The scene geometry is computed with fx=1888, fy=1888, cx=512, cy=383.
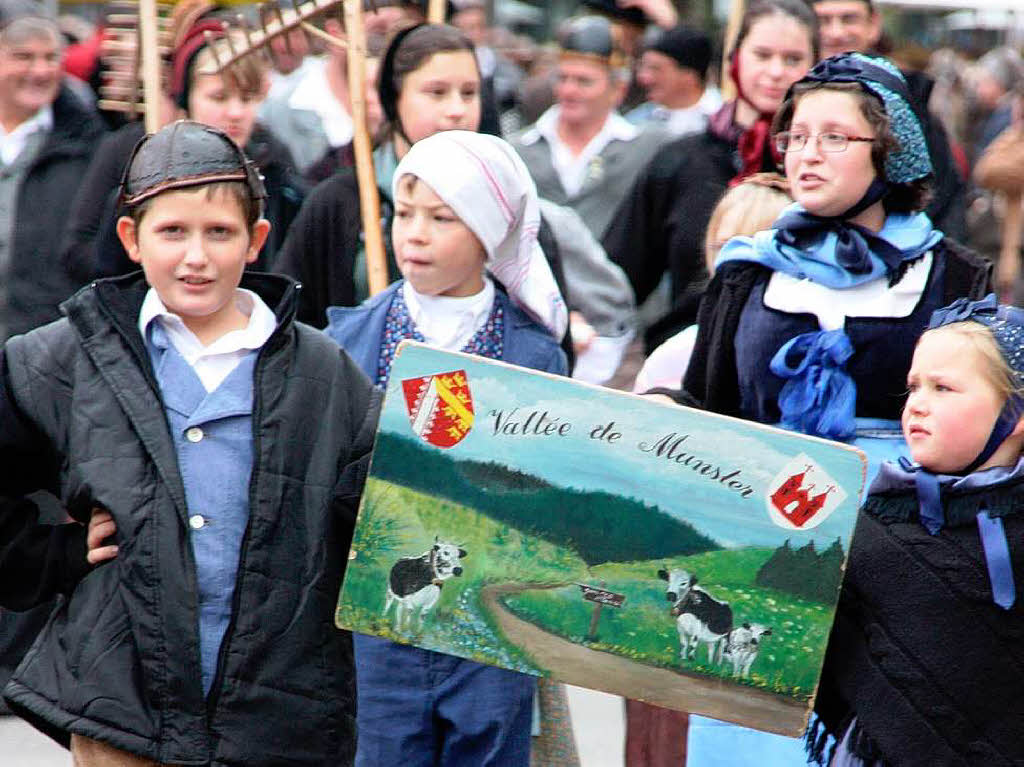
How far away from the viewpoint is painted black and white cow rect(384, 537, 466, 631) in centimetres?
339

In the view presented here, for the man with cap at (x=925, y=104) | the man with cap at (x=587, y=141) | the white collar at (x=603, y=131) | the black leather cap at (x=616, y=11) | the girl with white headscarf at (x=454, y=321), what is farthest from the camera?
the black leather cap at (x=616, y=11)

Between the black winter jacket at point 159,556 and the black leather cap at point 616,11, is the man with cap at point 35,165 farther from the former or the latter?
the black leather cap at point 616,11

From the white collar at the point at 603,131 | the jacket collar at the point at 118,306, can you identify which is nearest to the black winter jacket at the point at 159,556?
the jacket collar at the point at 118,306

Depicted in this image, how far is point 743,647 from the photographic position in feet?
11.0

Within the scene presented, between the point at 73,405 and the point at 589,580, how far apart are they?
98 centimetres

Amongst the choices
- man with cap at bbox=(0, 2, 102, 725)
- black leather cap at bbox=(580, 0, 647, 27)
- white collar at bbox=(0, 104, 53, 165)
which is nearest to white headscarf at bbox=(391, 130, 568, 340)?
man with cap at bbox=(0, 2, 102, 725)

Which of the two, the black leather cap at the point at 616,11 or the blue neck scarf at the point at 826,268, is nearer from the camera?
the blue neck scarf at the point at 826,268

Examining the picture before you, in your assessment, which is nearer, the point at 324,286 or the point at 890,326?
the point at 890,326

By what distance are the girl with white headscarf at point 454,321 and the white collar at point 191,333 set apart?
0.57 meters

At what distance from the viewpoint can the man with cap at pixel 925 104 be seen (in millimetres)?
6348

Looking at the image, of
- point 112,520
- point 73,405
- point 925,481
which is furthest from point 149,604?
point 925,481

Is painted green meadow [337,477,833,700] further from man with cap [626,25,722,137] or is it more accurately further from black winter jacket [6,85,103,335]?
man with cap [626,25,722,137]

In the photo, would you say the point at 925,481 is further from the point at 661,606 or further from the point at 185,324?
the point at 185,324

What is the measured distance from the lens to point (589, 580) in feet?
11.1
